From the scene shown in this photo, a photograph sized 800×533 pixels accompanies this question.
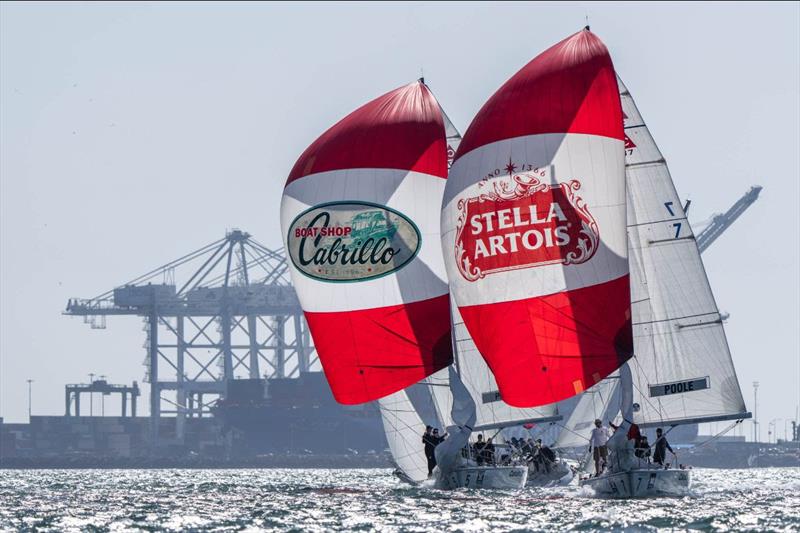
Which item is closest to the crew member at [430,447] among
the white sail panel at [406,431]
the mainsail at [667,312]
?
the white sail panel at [406,431]

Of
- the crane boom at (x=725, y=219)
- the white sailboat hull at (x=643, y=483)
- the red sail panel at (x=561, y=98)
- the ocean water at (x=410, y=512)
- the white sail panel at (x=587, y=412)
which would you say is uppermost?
the crane boom at (x=725, y=219)

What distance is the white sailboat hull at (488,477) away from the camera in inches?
1410

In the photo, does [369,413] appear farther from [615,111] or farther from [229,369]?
[615,111]

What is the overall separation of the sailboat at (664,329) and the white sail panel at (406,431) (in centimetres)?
Result: 673

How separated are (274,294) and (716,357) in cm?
9789

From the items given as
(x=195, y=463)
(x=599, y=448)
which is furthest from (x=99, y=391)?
(x=599, y=448)

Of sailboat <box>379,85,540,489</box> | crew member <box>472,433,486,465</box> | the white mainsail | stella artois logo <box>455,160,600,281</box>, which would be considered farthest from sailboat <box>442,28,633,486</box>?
the white mainsail

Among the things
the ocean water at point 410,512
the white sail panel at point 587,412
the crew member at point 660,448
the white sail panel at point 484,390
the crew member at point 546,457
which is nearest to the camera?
the ocean water at point 410,512

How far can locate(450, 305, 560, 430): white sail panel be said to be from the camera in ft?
119

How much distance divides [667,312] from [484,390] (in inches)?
210

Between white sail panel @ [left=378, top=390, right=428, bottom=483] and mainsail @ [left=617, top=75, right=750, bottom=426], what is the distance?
25.3 ft

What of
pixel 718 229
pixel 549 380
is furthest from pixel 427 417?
pixel 718 229

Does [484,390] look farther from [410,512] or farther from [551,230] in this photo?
[551,230]

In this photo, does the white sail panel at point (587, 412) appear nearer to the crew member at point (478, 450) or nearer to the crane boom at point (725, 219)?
the crew member at point (478, 450)
